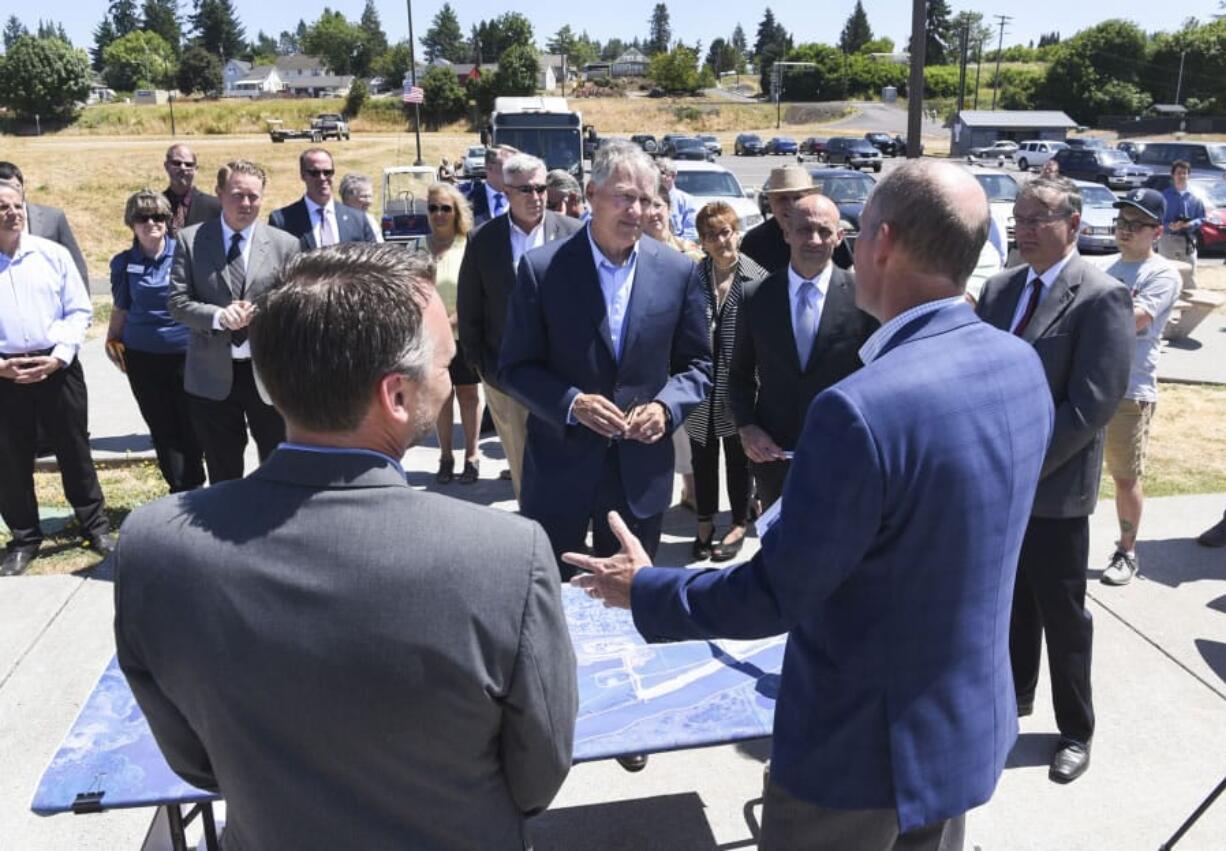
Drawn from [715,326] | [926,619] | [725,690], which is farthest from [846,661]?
[715,326]

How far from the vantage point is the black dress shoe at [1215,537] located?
17.3ft

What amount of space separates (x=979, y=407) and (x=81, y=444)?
4.96 meters

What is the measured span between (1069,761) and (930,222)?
97.5 inches

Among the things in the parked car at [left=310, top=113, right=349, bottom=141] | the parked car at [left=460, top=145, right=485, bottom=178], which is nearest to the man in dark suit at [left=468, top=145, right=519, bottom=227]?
the parked car at [left=460, top=145, right=485, bottom=178]

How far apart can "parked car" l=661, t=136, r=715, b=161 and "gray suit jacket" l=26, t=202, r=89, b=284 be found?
113ft

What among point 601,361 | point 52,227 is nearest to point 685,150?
point 52,227

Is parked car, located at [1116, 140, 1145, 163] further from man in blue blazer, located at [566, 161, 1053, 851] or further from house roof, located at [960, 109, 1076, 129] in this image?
man in blue blazer, located at [566, 161, 1053, 851]

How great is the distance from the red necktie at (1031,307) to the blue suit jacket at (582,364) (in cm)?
112

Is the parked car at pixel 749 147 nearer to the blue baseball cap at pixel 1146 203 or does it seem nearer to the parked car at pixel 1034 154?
the parked car at pixel 1034 154

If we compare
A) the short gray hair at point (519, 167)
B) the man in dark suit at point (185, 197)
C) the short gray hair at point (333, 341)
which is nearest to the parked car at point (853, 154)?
the man in dark suit at point (185, 197)

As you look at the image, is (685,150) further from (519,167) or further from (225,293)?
(225,293)

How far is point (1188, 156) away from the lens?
31.8 m

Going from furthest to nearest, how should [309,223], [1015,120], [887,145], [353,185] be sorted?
[1015,120] < [887,145] < [353,185] < [309,223]

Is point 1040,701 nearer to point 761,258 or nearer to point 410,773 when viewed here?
point 761,258
